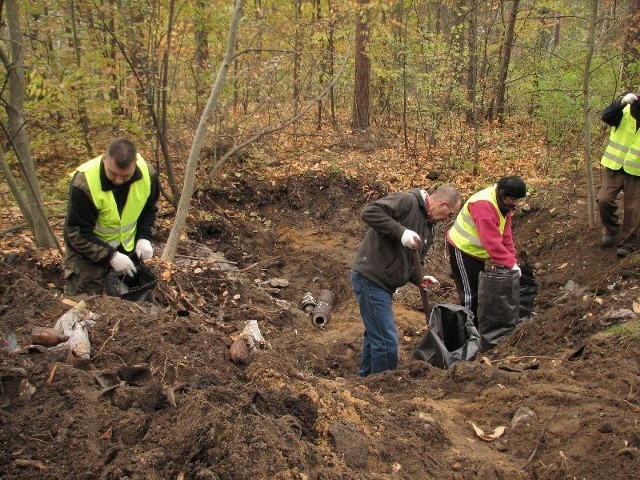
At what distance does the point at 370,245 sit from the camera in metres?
4.54

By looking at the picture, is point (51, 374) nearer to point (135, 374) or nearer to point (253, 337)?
point (135, 374)

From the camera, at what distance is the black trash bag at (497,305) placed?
5.22m

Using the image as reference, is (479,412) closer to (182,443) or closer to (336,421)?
(336,421)

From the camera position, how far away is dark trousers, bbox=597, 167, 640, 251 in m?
6.34

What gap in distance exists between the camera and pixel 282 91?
39.8ft

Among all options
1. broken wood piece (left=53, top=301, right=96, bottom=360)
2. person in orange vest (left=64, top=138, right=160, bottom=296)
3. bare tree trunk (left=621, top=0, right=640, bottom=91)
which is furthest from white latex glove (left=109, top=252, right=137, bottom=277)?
bare tree trunk (left=621, top=0, right=640, bottom=91)

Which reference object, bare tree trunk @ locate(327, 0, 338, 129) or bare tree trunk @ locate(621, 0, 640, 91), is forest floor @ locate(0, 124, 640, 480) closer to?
bare tree trunk @ locate(621, 0, 640, 91)

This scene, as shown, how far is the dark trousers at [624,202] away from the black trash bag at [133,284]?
5.30 meters

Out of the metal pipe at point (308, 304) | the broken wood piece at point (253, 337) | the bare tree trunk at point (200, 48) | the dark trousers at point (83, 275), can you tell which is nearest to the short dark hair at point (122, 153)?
the dark trousers at point (83, 275)

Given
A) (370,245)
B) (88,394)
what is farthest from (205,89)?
(88,394)

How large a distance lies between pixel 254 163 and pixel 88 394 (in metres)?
8.69

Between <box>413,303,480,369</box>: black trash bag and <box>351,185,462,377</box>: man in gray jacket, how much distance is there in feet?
1.26

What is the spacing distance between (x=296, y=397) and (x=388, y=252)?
1810 mm

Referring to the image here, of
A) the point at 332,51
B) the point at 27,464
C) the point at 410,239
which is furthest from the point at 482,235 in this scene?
the point at 332,51
